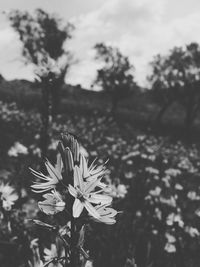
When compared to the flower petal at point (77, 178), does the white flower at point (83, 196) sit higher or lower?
lower

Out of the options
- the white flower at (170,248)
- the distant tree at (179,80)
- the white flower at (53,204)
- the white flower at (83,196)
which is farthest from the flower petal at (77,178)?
the distant tree at (179,80)

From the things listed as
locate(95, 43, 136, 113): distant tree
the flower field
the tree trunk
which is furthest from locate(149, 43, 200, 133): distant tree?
the tree trunk

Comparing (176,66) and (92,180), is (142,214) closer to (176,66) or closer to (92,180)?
(92,180)

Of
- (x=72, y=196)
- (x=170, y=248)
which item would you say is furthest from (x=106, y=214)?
(x=170, y=248)

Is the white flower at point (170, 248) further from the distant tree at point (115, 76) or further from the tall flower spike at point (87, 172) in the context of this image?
the distant tree at point (115, 76)

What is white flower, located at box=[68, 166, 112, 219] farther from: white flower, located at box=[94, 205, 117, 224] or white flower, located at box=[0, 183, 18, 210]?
white flower, located at box=[0, 183, 18, 210]

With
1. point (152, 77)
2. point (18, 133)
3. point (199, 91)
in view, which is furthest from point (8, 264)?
point (152, 77)

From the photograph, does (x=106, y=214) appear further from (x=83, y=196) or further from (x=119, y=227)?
(x=119, y=227)
